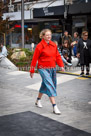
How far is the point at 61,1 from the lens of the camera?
96.2 ft

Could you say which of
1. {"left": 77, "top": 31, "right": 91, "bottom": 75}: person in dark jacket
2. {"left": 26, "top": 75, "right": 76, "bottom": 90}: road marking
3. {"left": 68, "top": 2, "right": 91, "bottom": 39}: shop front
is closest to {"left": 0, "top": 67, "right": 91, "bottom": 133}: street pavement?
{"left": 26, "top": 75, "right": 76, "bottom": 90}: road marking

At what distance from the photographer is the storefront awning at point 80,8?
2215cm

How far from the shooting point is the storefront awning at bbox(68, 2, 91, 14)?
872 inches

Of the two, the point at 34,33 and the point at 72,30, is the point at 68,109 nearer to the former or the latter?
the point at 72,30

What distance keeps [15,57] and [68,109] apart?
10608 mm

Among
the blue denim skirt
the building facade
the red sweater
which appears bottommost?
the blue denim skirt

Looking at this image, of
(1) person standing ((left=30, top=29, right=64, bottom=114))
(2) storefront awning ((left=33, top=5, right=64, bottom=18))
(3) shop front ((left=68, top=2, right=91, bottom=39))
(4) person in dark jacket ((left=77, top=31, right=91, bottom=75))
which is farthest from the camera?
(2) storefront awning ((left=33, top=5, right=64, bottom=18))

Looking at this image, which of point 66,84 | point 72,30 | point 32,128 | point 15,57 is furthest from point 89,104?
point 72,30

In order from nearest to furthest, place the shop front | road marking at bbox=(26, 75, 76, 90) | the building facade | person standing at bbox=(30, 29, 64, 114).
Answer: person standing at bbox=(30, 29, 64, 114) < road marking at bbox=(26, 75, 76, 90) < the shop front < the building facade

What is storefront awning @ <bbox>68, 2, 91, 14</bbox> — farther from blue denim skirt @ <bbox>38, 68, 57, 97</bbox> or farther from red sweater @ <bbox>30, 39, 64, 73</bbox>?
blue denim skirt @ <bbox>38, 68, 57, 97</bbox>

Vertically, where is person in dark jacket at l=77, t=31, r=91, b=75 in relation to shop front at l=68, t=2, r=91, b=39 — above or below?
below

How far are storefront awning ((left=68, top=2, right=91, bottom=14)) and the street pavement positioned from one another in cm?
1123

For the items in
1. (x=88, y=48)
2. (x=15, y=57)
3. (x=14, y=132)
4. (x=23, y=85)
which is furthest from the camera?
(x=15, y=57)

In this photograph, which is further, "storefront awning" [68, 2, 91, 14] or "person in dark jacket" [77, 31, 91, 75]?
"storefront awning" [68, 2, 91, 14]
